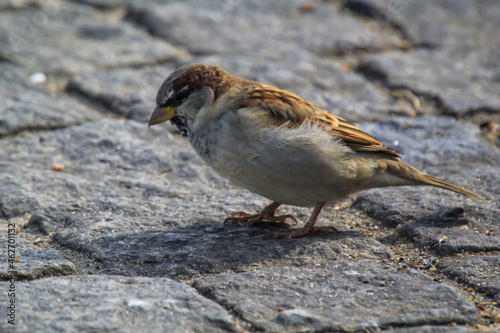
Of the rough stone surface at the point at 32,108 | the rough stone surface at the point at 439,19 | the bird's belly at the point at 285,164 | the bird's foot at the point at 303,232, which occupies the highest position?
the rough stone surface at the point at 439,19

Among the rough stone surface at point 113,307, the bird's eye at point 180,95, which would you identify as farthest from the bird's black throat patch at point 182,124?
the rough stone surface at point 113,307

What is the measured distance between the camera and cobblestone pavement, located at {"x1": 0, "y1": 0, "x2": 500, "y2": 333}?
210 centimetres

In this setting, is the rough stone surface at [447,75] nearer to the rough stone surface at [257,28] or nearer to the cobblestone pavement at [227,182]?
the cobblestone pavement at [227,182]

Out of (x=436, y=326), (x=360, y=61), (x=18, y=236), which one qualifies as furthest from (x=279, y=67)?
(x=436, y=326)

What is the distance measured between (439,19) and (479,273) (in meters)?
3.84

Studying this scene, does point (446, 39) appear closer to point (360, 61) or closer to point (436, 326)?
point (360, 61)

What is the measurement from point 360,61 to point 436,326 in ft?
10.6

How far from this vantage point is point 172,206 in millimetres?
3082

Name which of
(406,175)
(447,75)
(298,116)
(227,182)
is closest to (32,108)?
(227,182)

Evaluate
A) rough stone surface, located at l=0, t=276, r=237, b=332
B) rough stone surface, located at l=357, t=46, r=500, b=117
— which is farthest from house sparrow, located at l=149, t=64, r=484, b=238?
rough stone surface, located at l=357, t=46, r=500, b=117

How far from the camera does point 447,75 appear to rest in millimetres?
4711

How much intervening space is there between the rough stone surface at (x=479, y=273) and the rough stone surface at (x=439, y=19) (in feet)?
10.4

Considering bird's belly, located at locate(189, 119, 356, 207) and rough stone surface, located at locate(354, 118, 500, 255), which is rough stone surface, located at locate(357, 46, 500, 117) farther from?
bird's belly, located at locate(189, 119, 356, 207)

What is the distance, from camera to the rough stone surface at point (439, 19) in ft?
17.4
